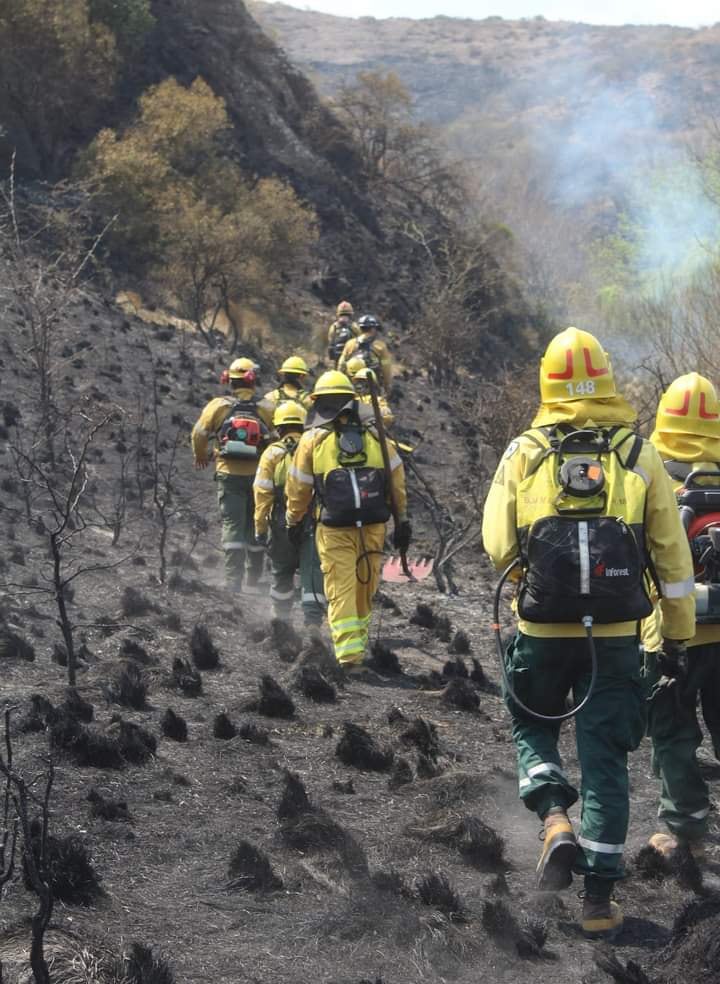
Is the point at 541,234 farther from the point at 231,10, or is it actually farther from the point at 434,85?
the point at 434,85

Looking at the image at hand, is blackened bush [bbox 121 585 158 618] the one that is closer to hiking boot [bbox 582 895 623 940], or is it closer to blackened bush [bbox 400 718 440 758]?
blackened bush [bbox 400 718 440 758]

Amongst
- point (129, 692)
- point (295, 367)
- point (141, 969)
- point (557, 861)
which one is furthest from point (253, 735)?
point (295, 367)

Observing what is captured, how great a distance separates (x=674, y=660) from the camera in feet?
16.6

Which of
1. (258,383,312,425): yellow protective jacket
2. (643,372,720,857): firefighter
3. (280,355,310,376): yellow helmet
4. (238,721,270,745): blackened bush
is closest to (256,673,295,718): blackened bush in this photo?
(238,721,270,745): blackened bush

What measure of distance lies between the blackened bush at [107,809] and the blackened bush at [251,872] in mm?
611

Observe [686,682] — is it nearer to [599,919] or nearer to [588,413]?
[599,919]

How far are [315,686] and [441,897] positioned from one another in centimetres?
334

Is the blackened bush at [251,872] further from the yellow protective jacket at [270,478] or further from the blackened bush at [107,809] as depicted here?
the yellow protective jacket at [270,478]

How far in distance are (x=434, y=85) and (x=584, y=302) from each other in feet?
283

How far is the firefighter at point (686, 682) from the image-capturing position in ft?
17.6

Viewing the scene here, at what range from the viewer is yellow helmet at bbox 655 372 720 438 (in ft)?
17.9

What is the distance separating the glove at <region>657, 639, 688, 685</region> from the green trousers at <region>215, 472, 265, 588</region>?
6709mm

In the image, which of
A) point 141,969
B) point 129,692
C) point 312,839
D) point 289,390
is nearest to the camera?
point 141,969

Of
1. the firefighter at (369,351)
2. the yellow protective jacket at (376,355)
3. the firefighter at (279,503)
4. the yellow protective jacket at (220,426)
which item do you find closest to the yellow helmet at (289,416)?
the firefighter at (279,503)
